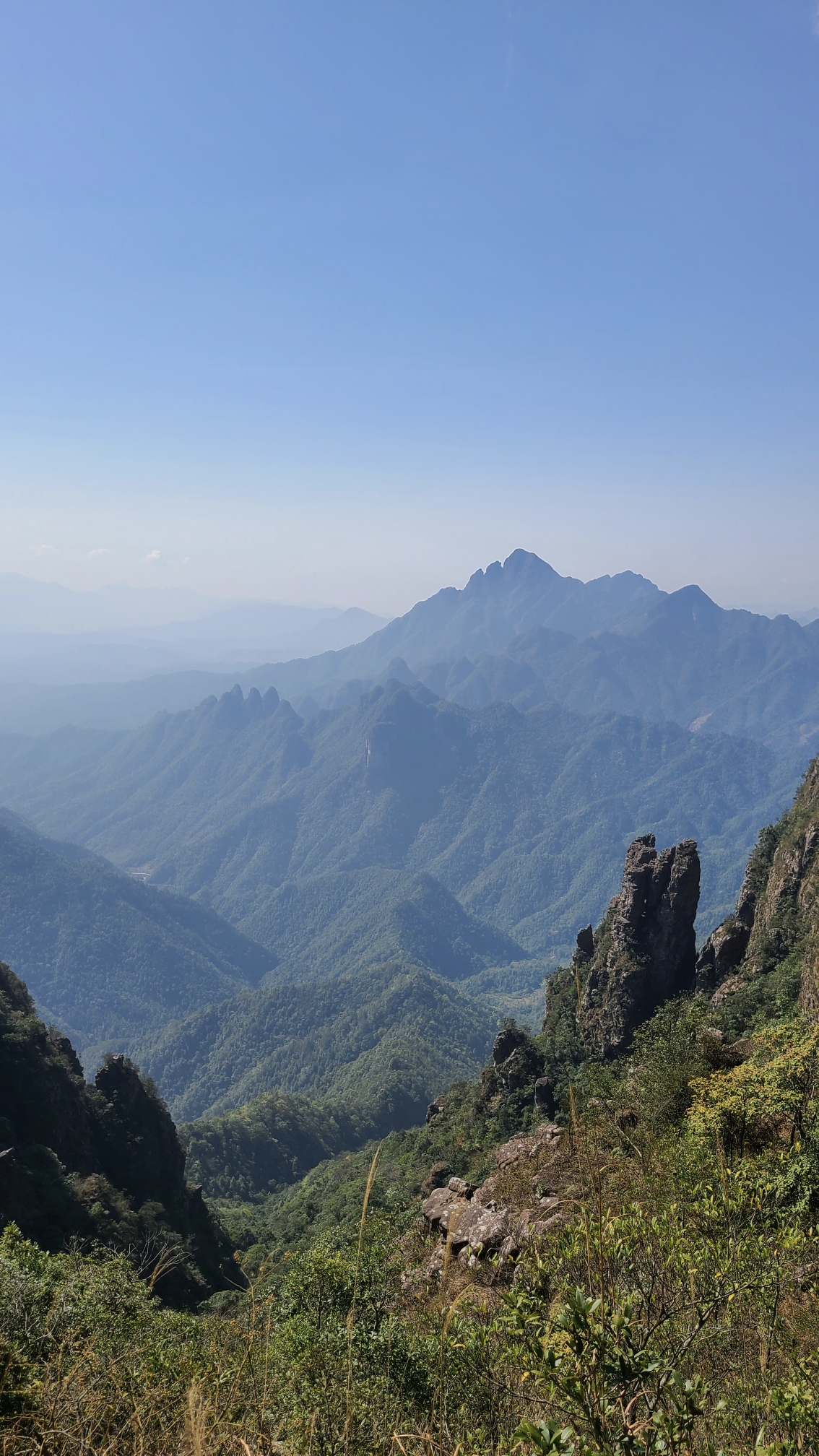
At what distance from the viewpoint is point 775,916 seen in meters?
39.7

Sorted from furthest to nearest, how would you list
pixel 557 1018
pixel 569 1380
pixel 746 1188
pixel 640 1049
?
1. pixel 557 1018
2. pixel 640 1049
3. pixel 746 1188
4. pixel 569 1380

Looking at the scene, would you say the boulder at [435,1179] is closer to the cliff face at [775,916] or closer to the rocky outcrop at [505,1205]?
the rocky outcrop at [505,1205]

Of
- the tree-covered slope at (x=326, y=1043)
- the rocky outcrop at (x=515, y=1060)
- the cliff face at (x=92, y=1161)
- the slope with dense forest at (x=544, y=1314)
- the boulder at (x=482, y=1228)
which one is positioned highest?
the slope with dense forest at (x=544, y=1314)

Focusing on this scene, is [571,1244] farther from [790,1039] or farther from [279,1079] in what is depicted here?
[279,1079]

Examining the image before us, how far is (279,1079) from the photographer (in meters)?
145

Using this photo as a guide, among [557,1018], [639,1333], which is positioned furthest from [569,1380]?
[557,1018]

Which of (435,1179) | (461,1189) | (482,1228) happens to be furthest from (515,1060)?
(482,1228)

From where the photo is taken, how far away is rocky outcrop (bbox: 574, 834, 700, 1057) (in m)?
A: 45.6

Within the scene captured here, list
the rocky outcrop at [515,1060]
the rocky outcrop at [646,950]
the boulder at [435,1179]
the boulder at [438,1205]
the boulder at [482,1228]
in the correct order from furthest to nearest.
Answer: the rocky outcrop at [515,1060]
the rocky outcrop at [646,950]
the boulder at [435,1179]
the boulder at [438,1205]
the boulder at [482,1228]

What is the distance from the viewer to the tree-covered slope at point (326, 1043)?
12962 centimetres

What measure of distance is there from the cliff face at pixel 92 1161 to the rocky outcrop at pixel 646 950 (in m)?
27.8

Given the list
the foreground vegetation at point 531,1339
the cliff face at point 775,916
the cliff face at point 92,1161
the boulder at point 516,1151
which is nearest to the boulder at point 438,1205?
the boulder at point 516,1151

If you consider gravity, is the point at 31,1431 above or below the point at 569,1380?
below

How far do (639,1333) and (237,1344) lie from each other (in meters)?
8.59
